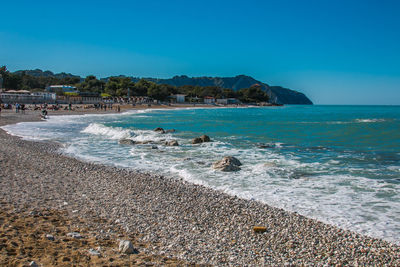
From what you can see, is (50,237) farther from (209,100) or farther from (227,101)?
(227,101)

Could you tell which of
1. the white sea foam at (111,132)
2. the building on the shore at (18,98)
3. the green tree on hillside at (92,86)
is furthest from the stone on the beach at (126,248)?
the green tree on hillside at (92,86)

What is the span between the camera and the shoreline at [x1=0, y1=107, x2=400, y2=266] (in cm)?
488

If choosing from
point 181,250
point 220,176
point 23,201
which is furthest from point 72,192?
point 220,176

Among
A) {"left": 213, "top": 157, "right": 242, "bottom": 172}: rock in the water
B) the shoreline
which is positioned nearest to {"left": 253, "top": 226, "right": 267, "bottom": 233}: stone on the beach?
the shoreline

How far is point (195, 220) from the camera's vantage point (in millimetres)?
6363

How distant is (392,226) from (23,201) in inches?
298

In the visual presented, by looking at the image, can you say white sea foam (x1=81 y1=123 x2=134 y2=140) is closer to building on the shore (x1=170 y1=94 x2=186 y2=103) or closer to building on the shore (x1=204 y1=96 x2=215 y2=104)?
building on the shore (x1=170 y1=94 x2=186 y2=103)

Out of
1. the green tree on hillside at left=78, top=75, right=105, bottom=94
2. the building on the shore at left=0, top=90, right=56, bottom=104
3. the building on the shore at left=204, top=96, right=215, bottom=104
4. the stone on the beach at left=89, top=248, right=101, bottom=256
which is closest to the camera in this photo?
the stone on the beach at left=89, top=248, right=101, bottom=256

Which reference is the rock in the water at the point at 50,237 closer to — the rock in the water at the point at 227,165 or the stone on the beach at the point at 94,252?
the stone on the beach at the point at 94,252

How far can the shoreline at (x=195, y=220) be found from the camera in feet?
16.0

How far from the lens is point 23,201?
6.79 metres

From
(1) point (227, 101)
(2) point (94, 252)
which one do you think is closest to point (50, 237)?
(2) point (94, 252)

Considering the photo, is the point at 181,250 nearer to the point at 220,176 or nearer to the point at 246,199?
the point at 246,199

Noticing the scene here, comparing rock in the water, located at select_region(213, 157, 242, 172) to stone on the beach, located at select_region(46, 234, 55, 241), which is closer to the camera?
stone on the beach, located at select_region(46, 234, 55, 241)
